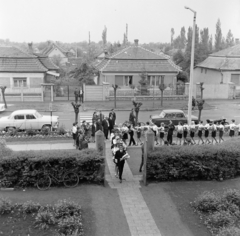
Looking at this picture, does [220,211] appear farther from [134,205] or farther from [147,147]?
[147,147]

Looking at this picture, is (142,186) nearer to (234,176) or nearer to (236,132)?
(234,176)

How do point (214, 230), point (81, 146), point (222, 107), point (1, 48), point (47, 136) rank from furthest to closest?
1. point (1, 48)
2. point (222, 107)
3. point (47, 136)
4. point (81, 146)
5. point (214, 230)

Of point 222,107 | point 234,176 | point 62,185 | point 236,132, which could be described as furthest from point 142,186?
point 222,107

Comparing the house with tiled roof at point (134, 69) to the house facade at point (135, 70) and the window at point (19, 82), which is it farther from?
the window at point (19, 82)

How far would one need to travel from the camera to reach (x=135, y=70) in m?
39.9

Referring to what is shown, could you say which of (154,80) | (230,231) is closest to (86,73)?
(154,80)

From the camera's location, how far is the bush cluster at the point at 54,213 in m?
9.66

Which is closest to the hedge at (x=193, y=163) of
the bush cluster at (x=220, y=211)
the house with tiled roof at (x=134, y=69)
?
the bush cluster at (x=220, y=211)

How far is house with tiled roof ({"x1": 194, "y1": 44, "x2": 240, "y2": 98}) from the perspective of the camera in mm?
39406

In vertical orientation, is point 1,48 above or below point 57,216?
above

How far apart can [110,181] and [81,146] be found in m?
2.78

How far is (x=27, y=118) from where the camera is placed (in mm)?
22078

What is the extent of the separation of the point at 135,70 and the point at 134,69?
0.26 metres

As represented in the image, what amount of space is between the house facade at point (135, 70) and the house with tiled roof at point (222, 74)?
186 inches
